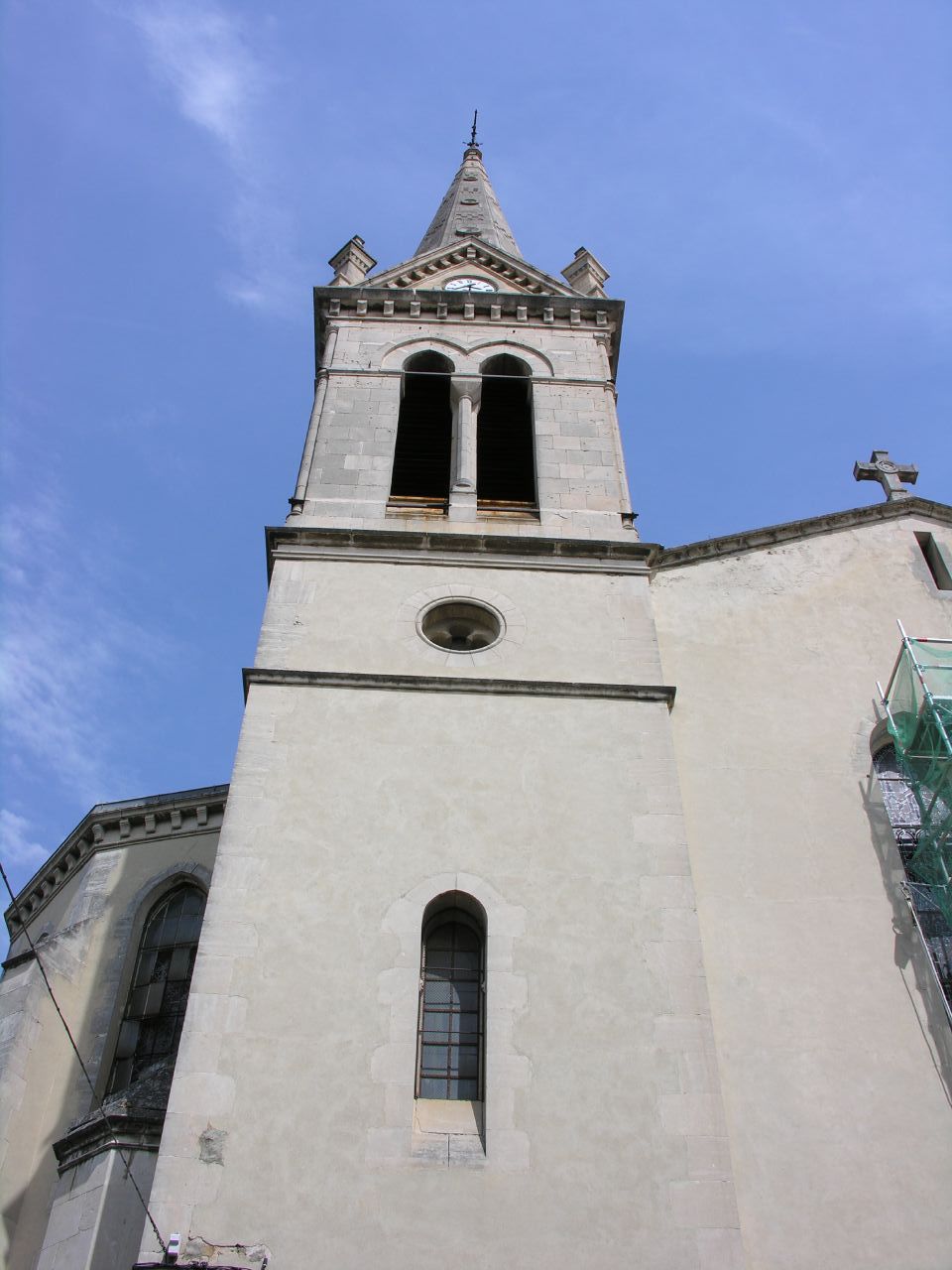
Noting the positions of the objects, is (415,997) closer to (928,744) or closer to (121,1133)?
(121,1133)

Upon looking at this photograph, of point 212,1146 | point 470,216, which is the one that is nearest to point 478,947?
point 212,1146

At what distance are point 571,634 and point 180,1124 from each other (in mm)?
6490

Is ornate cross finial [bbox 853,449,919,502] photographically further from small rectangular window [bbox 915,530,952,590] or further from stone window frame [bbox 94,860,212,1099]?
stone window frame [bbox 94,860,212,1099]

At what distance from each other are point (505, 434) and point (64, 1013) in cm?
969

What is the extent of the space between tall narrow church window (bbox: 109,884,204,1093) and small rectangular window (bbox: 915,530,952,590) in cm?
971

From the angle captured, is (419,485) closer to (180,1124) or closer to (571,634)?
(571,634)

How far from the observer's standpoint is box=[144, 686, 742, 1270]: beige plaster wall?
8875 mm

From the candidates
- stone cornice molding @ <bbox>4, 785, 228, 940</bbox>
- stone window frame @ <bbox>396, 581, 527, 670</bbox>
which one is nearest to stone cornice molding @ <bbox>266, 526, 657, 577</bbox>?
stone window frame @ <bbox>396, 581, 527, 670</bbox>

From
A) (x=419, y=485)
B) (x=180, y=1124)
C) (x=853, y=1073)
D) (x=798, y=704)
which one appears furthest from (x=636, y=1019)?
(x=419, y=485)

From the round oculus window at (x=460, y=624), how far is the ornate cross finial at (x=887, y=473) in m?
6.35

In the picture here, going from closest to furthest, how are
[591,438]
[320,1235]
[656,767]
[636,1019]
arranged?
[320,1235]
[636,1019]
[656,767]
[591,438]

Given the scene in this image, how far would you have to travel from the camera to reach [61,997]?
14055 millimetres

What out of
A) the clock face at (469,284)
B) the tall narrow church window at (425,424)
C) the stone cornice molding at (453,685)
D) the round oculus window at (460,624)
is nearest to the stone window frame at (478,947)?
the stone cornice molding at (453,685)

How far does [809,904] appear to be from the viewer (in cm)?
1144
